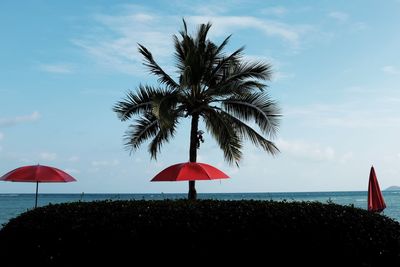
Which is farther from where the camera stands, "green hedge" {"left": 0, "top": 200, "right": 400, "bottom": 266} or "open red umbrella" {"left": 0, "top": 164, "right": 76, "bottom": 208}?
"open red umbrella" {"left": 0, "top": 164, "right": 76, "bottom": 208}

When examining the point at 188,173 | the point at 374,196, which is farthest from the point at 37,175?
the point at 374,196

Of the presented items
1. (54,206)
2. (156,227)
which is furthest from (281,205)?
(54,206)

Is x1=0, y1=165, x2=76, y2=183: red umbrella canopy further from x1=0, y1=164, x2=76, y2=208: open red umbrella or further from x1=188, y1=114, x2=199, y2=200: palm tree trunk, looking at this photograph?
x1=188, y1=114, x2=199, y2=200: palm tree trunk

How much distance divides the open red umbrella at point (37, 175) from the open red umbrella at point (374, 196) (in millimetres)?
8903

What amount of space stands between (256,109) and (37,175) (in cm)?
823

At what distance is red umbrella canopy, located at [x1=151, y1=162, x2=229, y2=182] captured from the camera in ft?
46.7

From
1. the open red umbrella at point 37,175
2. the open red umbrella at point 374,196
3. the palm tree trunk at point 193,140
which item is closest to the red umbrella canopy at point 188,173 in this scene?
the open red umbrella at point 37,175

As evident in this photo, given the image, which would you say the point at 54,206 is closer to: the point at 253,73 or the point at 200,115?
the point at 200,115

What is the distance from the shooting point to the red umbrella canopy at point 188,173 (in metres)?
14.2

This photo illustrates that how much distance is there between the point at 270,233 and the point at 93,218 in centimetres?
361

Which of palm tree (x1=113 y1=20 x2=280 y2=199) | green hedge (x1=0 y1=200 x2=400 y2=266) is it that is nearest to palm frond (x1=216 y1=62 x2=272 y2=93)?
palm tree (x1=113 y1=20 x2=280 y2=199)

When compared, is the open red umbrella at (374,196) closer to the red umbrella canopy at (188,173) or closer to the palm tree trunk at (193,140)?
the red umbrella canopy at (188,173)

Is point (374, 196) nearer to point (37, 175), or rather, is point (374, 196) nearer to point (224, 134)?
point (224, 134)

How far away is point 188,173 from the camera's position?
1435cm
